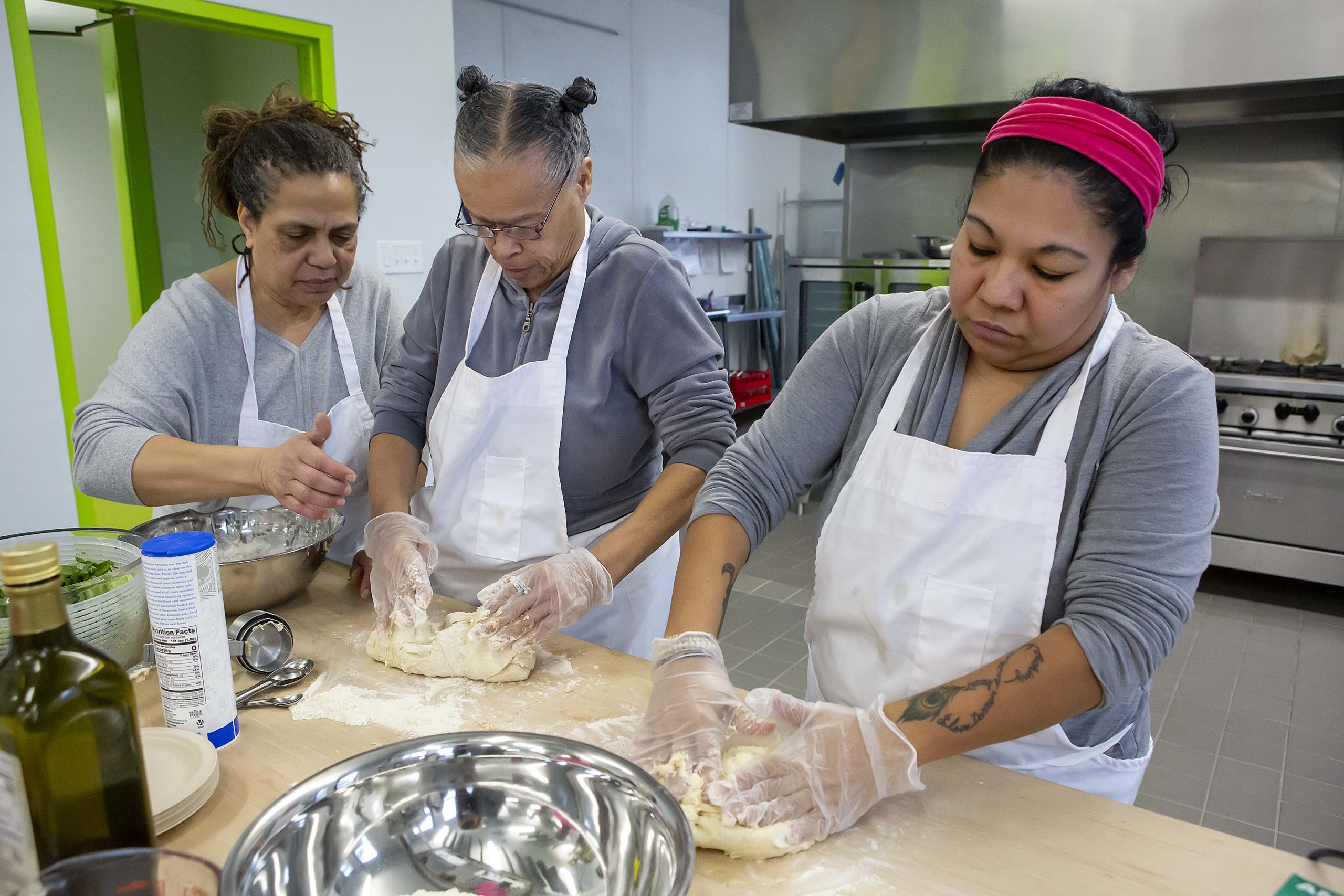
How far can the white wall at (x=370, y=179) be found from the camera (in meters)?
2.68

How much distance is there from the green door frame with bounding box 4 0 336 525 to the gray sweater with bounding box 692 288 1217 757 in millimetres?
2157

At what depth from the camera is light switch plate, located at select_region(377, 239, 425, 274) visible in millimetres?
3625

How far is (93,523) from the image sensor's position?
3.12 meters

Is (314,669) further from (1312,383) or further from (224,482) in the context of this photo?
(1312,383)

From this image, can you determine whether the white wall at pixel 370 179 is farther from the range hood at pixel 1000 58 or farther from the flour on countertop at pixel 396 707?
the flour on countertop at pixel 396 707

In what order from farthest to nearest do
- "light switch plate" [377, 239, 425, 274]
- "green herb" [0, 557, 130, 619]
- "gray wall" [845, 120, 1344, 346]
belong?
"gray wall" [845, 120, 1344, 346], "light switch plate" [377, 239, 425, 274], "green herb" [0, 557, 130, 619]

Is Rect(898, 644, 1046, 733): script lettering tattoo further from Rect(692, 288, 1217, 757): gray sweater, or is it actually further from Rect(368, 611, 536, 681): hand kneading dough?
Rect(368, 611, 536, 681): hand kneading dough

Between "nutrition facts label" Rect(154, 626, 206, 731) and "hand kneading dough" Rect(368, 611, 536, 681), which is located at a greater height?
"nutrition facts label" Rect(154, 626, 206, 731)

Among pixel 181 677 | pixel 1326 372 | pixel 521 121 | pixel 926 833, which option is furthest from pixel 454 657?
pixel 1326 372

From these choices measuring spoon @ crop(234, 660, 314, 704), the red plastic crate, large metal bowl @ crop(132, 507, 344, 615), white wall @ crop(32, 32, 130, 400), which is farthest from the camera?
the red plastic crate

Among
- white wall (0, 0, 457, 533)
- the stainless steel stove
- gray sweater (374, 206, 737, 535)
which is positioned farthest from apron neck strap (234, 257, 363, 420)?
the stainless steel stove

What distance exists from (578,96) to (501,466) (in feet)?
2.21

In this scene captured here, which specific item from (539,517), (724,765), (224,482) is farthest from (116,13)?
(724,765)

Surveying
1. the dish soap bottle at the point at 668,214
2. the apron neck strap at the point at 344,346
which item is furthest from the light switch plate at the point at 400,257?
the dish soap bottle at the point at 668,214
